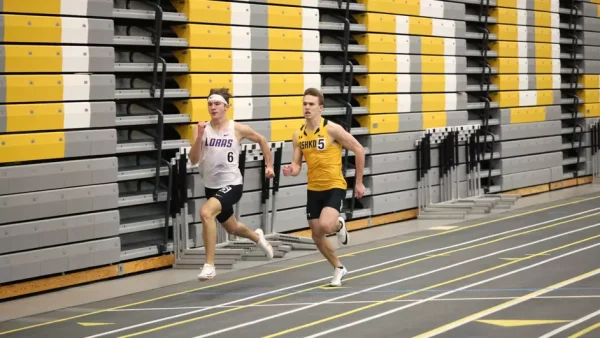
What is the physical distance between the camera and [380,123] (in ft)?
57.8

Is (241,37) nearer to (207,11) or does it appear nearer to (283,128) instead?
(207,11)

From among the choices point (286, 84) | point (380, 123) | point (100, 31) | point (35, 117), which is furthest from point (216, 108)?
point (380, 123)

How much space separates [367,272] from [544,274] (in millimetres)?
1965

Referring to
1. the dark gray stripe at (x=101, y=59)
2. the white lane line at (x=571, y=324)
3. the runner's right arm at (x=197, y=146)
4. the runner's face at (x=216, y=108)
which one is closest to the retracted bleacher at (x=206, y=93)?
the dark gray stripe at (x=101, y=59)

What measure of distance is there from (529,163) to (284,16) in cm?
843

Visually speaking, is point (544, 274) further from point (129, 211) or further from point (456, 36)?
point (456, 36)

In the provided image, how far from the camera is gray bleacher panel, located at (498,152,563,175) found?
2142cm

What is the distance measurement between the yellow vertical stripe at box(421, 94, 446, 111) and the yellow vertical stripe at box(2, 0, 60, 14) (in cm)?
828

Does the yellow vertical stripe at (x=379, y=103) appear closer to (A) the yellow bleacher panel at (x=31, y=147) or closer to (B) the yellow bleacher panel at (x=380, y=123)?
(B) the yellow bleacher panel at (x=380, y=123)

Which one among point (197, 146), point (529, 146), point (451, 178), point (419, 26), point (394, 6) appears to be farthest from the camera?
point (529, 146)

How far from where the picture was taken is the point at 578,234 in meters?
15.4

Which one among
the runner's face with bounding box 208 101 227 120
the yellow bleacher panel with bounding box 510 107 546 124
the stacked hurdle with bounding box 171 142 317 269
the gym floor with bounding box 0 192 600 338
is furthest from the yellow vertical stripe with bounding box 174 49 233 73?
the yellow bleacher panel with bounding box 510 107 546 124

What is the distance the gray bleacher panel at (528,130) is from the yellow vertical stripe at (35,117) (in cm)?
1118

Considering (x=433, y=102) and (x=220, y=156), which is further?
(x=433, y=102)
